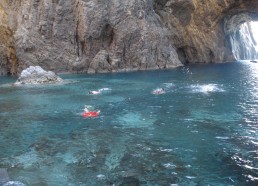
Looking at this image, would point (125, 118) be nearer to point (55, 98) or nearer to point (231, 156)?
point (231, 156)

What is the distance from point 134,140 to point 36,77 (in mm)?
40985

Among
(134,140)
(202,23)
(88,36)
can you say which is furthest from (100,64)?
(134,140)

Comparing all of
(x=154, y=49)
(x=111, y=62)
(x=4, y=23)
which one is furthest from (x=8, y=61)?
(x=154, y=49)

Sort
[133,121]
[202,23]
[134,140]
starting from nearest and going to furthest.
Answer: [134,140]
[133,121]
[202,23]

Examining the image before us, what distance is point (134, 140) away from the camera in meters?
22.0

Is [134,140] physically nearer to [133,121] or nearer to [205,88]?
[133,121]

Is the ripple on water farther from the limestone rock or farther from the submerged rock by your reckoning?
the limestone rock

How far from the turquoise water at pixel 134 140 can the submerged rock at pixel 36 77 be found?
58.1ft

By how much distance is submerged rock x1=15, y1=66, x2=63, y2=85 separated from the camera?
58.0 meters

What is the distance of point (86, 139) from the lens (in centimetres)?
2262

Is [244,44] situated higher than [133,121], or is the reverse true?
[244,44]

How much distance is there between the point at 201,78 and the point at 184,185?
141 ft

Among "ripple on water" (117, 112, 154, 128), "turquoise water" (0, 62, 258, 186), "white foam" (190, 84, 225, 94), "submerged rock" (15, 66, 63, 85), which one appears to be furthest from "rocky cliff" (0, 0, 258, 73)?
"ripple on water" (117, 112, 154, 128)

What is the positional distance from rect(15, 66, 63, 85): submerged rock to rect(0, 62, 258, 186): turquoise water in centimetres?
1770
